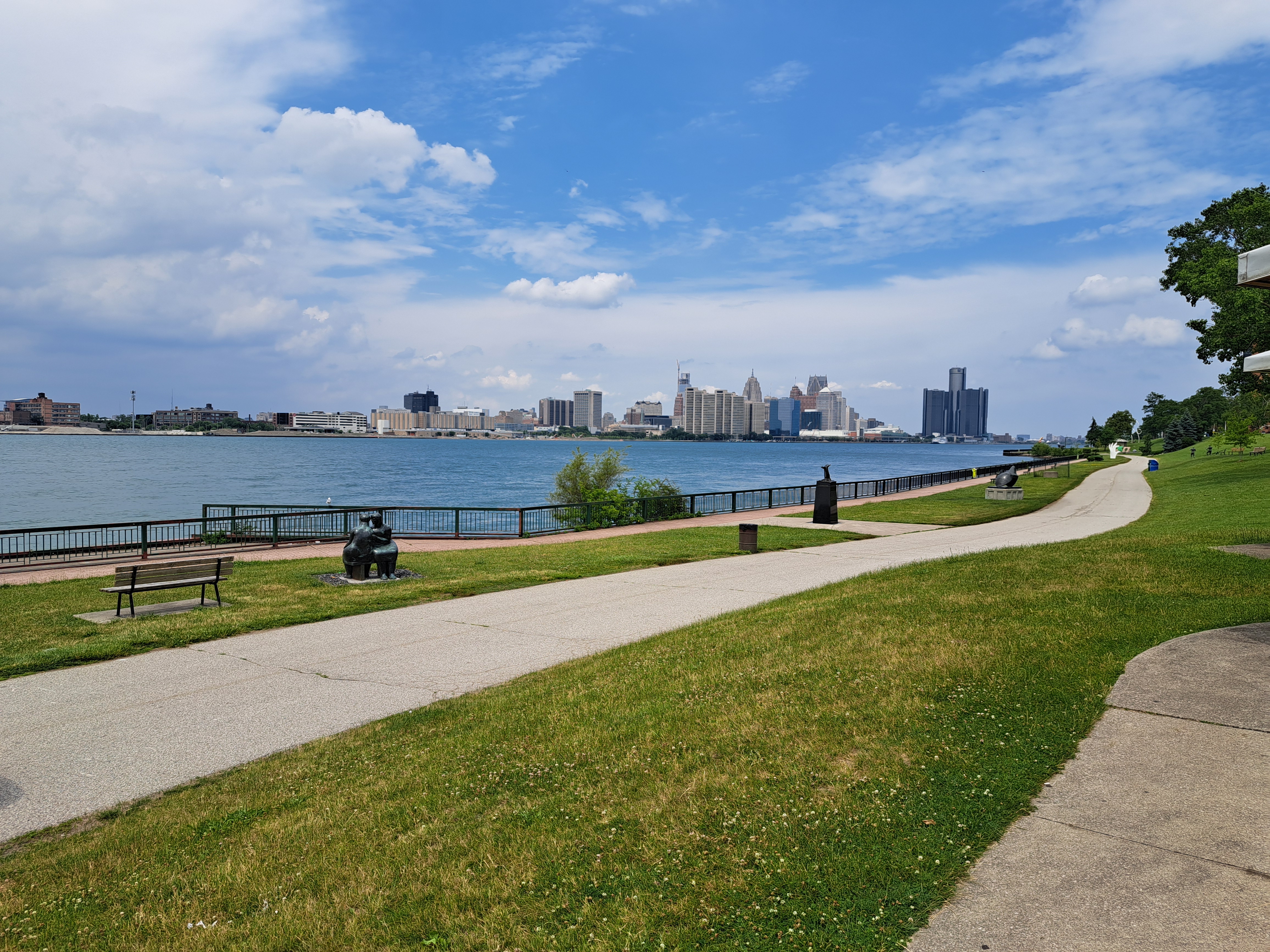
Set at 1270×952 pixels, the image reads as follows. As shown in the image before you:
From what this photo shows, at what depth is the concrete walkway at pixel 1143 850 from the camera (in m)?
3.54

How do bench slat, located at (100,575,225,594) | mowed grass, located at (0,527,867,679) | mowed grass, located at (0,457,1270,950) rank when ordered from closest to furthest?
mowed grass, located at (0,457,1270,950), mowed grass, located at (0,527,867,679), bench slat, located at (100,575,225,594)

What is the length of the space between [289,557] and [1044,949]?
19.1m

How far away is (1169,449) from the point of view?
394ft

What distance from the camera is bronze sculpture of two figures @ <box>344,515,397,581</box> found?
1497 cm

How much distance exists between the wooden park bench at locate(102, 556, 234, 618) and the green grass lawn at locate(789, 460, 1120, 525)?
19721mm

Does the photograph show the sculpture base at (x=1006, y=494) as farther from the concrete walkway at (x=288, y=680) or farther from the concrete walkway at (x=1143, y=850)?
the concrete walkway at (x=1143, y=850)

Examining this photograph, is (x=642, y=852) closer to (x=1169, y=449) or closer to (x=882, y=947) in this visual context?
(x=882, y=947)

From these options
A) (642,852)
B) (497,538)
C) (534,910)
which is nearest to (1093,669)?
(642,852)

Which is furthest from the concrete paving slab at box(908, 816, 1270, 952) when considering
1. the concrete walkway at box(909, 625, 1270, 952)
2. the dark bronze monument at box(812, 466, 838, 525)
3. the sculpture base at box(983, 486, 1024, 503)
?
the sculpture base at box(983, 486, 1024, 503)

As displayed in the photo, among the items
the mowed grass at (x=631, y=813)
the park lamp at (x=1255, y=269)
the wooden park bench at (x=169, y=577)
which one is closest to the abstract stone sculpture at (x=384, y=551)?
the wooden park bench at (x=169, y=577)

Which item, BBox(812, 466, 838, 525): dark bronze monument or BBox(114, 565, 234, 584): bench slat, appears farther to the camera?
BBox(812, 466, 838, 525): dark bronze monument

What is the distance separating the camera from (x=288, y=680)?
8562 mm

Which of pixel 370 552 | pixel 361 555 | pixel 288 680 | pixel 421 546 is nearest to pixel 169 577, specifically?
pixel 361 555

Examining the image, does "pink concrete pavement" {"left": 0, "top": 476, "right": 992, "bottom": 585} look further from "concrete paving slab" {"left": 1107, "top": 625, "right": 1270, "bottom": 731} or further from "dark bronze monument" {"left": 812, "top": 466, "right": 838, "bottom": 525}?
"concrete paving slab" {"left": 1107, "top": 625, "right": 1270, "bottom": 731}
